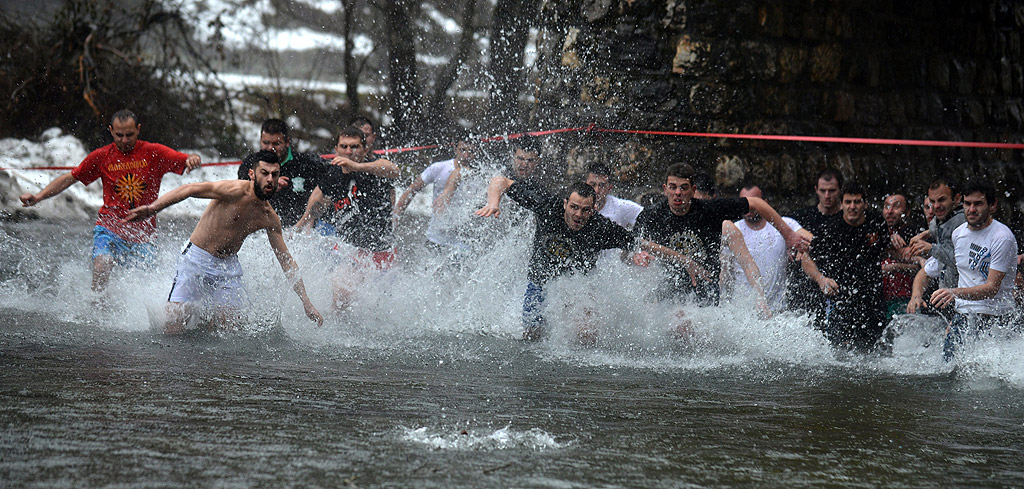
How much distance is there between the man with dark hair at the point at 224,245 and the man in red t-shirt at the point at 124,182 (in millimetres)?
761

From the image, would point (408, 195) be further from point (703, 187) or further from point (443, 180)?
point (703, 187)

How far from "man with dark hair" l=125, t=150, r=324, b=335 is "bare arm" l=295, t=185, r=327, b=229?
0.74 m

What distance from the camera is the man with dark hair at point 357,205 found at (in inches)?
287

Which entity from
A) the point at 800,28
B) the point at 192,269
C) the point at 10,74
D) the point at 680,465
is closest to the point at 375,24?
the point at 10,74

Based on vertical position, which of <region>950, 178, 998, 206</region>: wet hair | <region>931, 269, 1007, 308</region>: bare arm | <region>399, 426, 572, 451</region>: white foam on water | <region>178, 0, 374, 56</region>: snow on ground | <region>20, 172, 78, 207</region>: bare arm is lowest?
<region>399, 426, 572, 451</region>: white foam on water

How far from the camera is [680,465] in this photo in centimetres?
334

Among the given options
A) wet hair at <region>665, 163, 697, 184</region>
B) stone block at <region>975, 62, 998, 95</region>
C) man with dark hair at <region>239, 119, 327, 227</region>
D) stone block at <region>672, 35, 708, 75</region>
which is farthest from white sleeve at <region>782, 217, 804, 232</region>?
stone block at <region>975, 62, 998, 95</region>

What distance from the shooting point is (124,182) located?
712 centimetres

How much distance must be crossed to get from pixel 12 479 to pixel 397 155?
38.6ft

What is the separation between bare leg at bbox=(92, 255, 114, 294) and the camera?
22.4ft

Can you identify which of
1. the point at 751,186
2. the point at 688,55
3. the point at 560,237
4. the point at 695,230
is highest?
the point at 688,55

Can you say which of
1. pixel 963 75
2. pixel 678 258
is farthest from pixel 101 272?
pixel 963 75

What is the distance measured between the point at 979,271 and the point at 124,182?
578 centimetres

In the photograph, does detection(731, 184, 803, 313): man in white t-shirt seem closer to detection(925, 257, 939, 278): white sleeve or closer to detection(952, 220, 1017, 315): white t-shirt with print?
detection(925, 257, 939, 278): white sleeve
